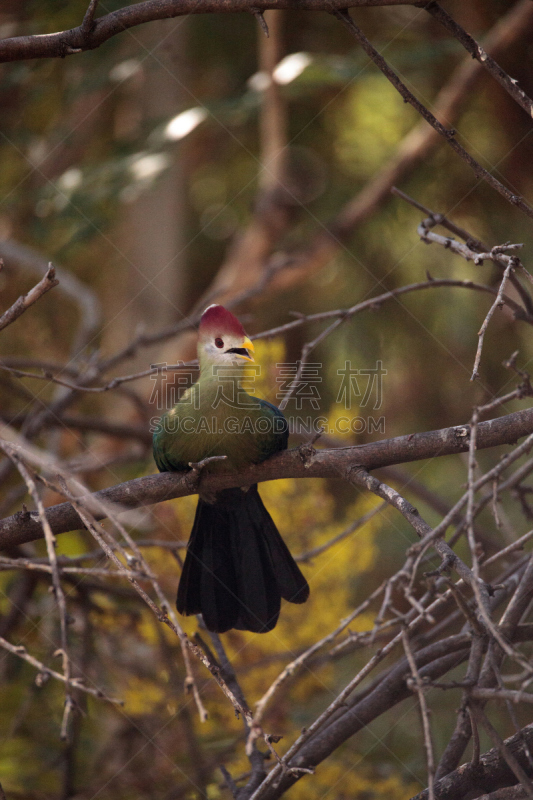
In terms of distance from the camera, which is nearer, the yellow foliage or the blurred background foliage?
the yellow foliage

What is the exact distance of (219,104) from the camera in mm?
4461

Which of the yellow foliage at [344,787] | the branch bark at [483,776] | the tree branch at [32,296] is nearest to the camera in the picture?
the tree branch at [32,296]

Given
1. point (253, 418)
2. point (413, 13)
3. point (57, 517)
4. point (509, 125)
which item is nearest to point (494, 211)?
point (509, 125)

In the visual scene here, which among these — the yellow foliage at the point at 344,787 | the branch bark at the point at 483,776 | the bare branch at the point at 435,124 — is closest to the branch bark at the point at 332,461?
the bare branch at the point at 435,124

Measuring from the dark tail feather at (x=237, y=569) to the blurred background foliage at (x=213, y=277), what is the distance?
0.47 m

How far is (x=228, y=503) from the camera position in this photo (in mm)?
2715

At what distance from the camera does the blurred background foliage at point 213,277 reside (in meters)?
3.13

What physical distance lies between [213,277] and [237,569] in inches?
150

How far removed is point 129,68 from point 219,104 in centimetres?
58

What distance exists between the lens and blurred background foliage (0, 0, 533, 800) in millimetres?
3129

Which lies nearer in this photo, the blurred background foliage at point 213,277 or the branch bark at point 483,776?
the branch bark at point 483,776

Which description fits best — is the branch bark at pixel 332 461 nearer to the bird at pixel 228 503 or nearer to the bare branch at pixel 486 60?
the bird at pixel 228 503

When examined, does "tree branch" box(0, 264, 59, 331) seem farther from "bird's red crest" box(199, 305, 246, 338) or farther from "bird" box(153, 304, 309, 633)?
"bird's red crest" box(199, 305, 246, 338)

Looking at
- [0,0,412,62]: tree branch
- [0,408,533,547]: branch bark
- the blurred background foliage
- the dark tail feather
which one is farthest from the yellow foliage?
[0,0,412,62]: tree branch
